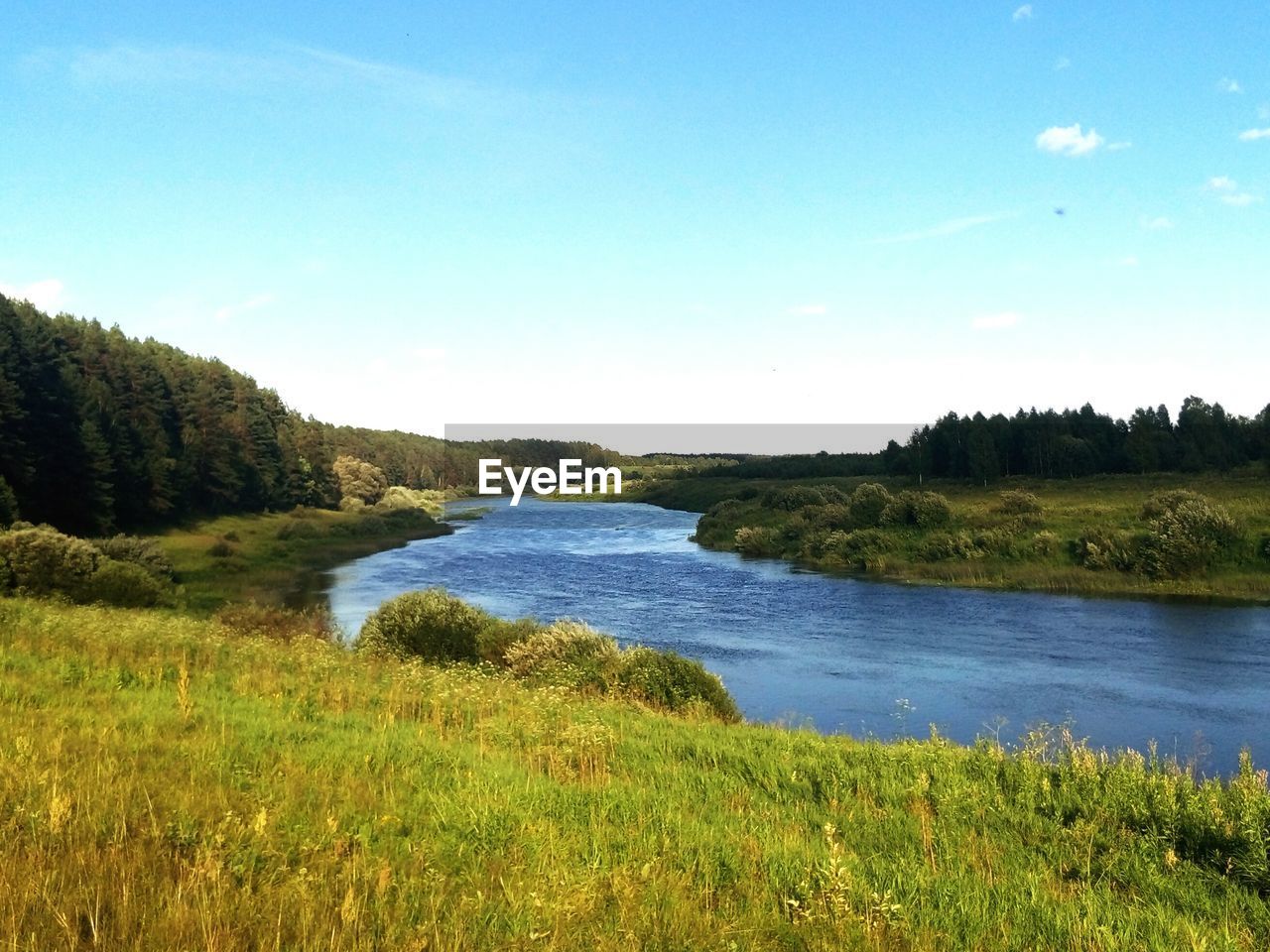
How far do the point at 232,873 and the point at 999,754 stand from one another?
373 inches

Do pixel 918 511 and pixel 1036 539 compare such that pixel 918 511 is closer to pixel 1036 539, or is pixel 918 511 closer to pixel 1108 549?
pixel 1036 539

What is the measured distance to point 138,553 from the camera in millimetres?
36688

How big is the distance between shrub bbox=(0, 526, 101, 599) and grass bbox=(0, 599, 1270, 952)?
57.8ft

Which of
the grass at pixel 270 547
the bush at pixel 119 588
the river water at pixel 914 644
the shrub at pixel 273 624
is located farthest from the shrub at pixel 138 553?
the shrub at pixel 273 624

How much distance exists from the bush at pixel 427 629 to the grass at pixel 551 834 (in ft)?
30.1

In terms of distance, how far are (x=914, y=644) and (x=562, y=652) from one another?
47.6 feet

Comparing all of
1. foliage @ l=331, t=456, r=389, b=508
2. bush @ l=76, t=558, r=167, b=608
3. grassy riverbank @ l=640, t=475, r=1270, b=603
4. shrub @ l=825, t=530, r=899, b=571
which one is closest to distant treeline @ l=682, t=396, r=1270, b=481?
grassy riverbank @ l=640, t=475, r=1270, b=603

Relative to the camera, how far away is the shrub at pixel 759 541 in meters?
57.8

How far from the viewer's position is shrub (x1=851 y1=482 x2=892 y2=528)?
2112 inches

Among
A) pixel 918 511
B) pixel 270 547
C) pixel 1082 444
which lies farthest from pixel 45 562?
pixel 1082 444

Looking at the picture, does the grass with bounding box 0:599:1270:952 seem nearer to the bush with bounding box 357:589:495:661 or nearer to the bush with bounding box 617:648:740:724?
the bush with bounding box 617:648:740:724

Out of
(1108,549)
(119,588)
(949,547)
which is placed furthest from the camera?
(949,547)

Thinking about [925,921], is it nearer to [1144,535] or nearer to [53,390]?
[1144,535]

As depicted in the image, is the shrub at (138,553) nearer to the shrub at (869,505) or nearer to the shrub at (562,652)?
the shrub at (562,652)
